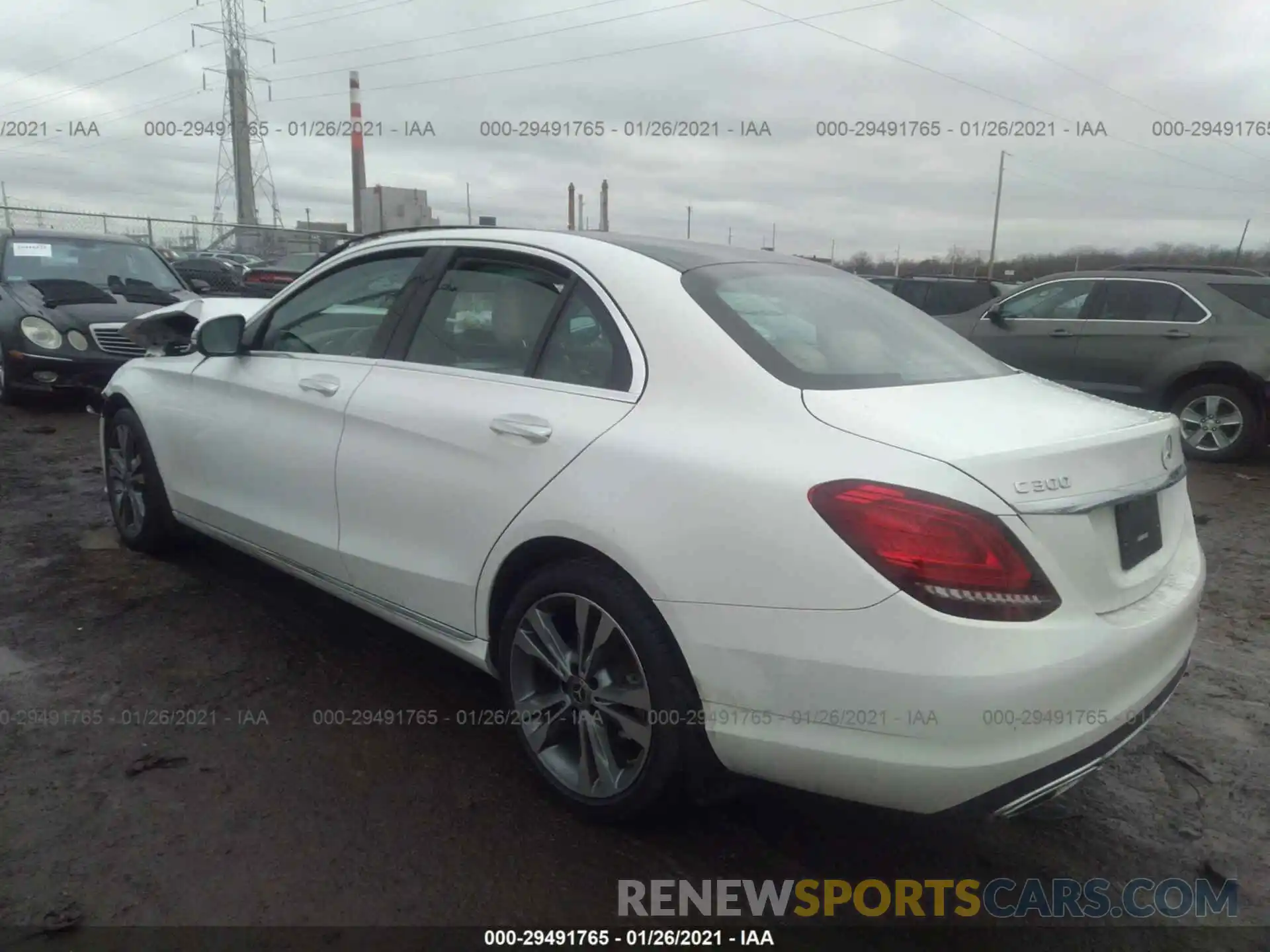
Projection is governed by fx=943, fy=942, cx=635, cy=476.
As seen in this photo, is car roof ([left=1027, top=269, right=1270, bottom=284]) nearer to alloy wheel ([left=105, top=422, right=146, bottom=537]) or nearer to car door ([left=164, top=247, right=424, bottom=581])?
car door ([left=164, top=247, right=424, bottom=581])

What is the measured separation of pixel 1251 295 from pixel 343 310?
773cm

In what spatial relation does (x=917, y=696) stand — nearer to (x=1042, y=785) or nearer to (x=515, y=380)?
(x=1042, y=785)

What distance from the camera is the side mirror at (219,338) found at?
3.96m

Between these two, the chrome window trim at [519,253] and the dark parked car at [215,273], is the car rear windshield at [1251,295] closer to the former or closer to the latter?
the chrome window trim at [519,253]

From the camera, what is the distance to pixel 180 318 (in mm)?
5977

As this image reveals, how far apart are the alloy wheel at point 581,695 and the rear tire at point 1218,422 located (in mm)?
7233

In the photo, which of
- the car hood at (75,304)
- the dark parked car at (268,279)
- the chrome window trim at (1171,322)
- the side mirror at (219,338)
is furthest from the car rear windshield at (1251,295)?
the dark parked car at (268,279)

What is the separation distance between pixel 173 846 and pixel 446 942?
87cm

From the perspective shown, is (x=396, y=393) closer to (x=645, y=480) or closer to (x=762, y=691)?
(x=645, y=480)

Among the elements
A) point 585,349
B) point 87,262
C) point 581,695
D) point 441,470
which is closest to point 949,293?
point 87,262

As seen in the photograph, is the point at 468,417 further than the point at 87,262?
No

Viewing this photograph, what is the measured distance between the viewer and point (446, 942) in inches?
89.8

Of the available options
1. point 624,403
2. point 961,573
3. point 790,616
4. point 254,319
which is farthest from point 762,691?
point 254,319

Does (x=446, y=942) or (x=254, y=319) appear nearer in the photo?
(x=446, y=942)
